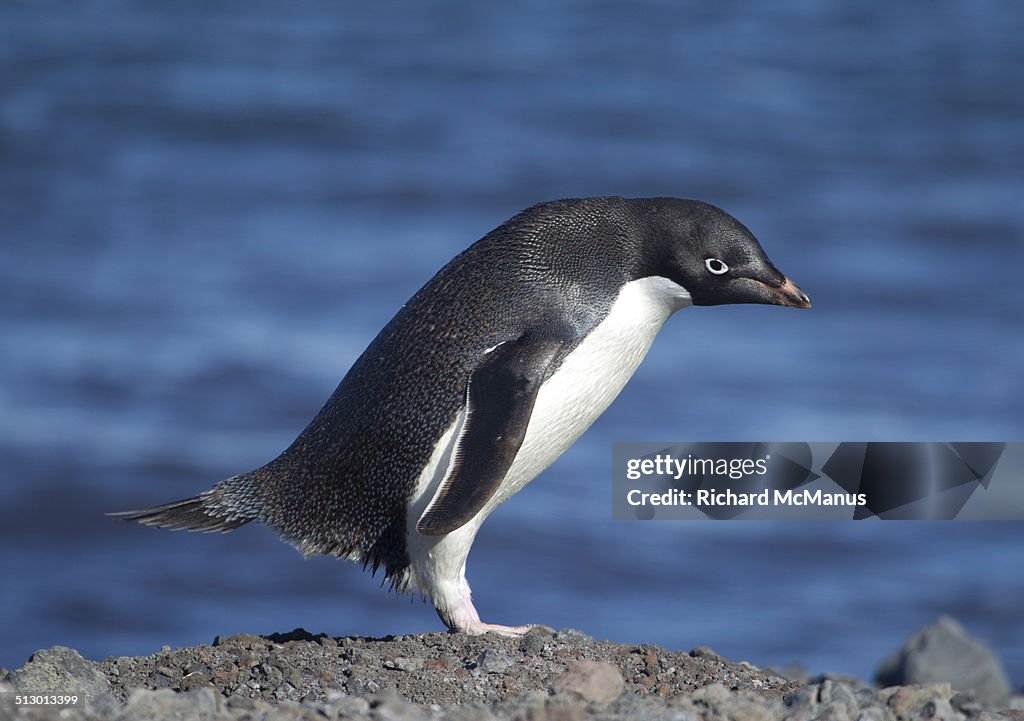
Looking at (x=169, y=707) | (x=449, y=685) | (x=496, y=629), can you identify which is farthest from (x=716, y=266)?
(x=169, y=707)

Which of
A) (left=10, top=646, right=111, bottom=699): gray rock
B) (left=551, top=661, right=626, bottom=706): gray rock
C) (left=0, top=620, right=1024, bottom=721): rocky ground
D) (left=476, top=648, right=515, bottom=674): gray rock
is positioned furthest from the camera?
(left=476, top=648, right=515, bottom=674): gray rock

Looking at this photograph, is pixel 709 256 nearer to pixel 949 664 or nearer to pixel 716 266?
pixel 716 266

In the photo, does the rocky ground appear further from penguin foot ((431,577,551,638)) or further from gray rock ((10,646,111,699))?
penguin foot ((431,577,551,638))

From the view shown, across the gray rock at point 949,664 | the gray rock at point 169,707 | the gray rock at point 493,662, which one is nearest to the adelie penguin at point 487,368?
the gray rock at point 493,662

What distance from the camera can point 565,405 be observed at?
4613 millimetres

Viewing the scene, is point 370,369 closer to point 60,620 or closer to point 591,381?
point 591,381

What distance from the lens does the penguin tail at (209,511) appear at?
4867 millimetres

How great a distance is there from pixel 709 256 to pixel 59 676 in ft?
7.73

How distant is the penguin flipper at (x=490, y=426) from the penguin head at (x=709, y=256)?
0.50m

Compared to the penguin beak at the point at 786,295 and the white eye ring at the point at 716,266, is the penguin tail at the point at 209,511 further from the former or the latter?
the penguin beak at the point at 786,295

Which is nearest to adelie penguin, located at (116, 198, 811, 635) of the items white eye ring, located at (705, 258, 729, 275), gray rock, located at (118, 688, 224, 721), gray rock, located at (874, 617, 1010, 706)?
white eye ring, located at (705, 258, 729, 275)

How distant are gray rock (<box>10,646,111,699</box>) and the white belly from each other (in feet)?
3.49

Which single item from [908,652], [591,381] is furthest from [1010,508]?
[591,381]

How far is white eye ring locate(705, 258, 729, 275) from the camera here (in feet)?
15.4
